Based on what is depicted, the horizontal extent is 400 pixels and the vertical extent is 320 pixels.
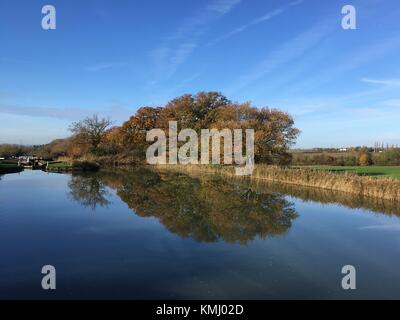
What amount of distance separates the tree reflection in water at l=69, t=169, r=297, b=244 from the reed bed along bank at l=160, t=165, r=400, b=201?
4042mm

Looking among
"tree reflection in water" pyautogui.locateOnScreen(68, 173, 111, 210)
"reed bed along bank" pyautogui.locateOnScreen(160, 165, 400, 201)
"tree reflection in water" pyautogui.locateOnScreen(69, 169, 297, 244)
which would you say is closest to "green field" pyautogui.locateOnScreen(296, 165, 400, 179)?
"reed bed along bank" pyautogui.locateOnScreen(160, 165, 400, 201)

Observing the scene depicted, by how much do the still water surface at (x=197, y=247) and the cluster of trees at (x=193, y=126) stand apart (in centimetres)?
1490

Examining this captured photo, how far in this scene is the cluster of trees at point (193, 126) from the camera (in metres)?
29.9

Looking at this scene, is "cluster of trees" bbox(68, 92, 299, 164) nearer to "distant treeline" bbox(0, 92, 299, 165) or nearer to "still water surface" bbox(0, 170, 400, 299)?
"distant treeline" bbox(0, 92, 299, 165)

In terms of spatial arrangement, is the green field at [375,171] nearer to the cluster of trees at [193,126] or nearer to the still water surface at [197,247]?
the cluster of trees at [193,126]

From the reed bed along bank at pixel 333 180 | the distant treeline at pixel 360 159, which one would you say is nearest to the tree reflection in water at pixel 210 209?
the reed bed along bank at pixel 333 180

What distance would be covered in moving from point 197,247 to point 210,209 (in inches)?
201

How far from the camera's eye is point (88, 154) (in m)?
45.2

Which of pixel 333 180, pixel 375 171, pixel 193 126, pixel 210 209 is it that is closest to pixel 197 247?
pixel 210 209

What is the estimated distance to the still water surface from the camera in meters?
5.75

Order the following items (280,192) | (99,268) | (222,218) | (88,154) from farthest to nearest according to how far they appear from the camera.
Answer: (88,154)
(280,192)
(222,218)
(99,268)

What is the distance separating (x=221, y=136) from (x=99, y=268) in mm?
24864
